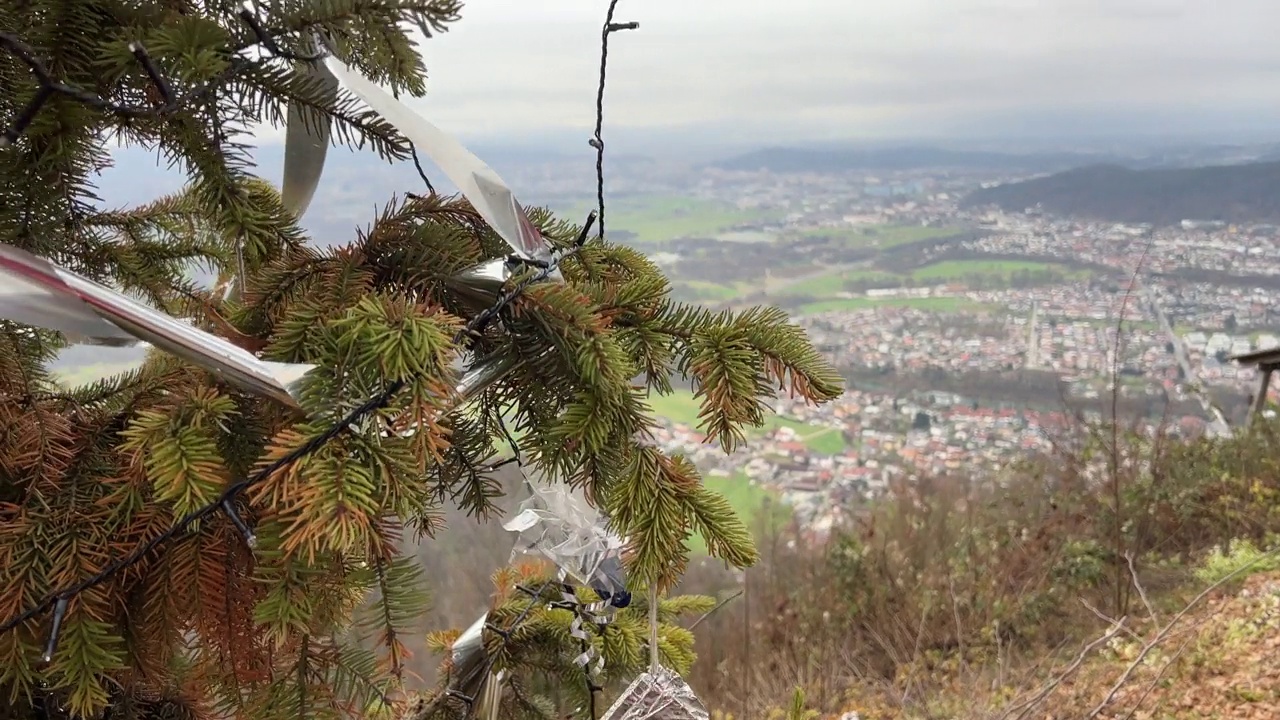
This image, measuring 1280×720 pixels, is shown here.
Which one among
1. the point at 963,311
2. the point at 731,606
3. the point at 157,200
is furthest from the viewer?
the point at 963,311

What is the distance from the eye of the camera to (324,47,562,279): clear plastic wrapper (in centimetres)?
45

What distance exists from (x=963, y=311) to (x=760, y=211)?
3.76m

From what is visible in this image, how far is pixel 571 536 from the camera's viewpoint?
754 millimetres

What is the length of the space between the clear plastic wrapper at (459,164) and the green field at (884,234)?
11.7 m

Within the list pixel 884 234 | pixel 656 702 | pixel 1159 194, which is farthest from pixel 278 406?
pixel 1159 194

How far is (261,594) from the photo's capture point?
503 millimetres

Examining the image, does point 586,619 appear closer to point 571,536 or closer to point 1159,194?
point 571,536

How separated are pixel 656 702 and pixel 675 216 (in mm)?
9146

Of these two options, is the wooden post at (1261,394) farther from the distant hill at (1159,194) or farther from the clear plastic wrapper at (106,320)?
the distant hill at (1159,194)

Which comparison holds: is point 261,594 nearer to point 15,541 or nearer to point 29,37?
point 15,541

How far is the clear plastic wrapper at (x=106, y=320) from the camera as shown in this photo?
38 centimetres

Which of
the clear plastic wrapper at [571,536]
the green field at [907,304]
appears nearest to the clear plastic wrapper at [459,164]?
the clear plastic wrapper at [571,536]

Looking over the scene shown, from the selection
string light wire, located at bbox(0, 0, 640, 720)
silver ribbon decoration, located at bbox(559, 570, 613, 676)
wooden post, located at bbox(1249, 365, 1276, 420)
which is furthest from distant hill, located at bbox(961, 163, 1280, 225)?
string light wire, located at bbox(0, 0, 640, 720)

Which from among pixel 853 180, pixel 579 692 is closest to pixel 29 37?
pixel 579 692
